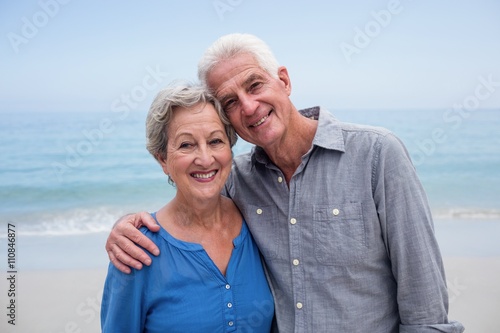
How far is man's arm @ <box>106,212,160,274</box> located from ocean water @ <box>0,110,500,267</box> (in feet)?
18.4

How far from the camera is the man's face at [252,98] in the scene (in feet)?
7.27

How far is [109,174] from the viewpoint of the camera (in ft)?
47.7

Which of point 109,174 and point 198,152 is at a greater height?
point 109,174

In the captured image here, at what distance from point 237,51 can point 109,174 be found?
13.0 meters

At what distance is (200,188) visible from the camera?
2.20 meters

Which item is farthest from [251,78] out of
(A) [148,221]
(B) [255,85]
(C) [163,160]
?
(A) [148,221]

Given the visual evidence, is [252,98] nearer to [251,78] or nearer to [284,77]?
[251,78]

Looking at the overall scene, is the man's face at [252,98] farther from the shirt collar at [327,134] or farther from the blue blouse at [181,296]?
the blue blouse at [181,296]

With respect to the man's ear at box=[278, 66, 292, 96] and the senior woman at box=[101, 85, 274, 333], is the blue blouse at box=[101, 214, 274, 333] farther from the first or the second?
the man's ear at box=[278, 66, 292, 96]

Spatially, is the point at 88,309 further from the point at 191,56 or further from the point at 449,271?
the point at 191,56

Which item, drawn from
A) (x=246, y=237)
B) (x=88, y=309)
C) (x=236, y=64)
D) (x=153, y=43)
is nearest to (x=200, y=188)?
(x=246, y=237)

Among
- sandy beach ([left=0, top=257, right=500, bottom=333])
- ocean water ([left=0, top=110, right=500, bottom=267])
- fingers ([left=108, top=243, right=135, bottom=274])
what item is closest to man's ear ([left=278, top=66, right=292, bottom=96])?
Result: fingers ([left=108, top=243, right=135, bottom=274])

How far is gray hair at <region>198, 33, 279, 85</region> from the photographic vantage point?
2.23 meters

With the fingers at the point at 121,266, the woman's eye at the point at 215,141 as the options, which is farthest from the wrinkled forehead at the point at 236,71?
the fingers at the point at 121,266
